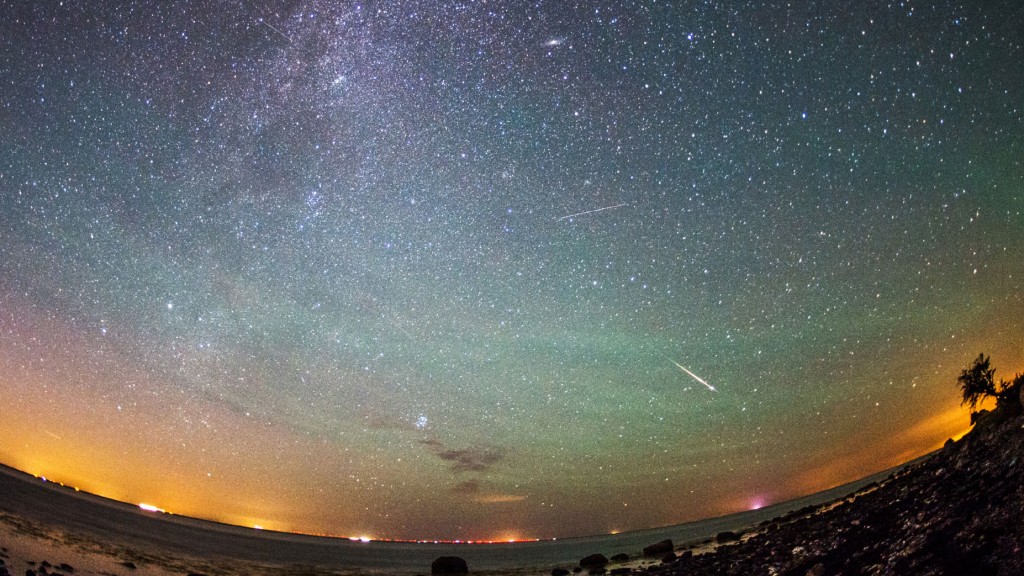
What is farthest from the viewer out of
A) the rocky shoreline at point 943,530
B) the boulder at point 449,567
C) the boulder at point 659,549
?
the boulder at point 449,567

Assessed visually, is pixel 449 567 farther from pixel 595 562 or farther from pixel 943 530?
pixel 943 530

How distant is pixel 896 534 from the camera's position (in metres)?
8.47

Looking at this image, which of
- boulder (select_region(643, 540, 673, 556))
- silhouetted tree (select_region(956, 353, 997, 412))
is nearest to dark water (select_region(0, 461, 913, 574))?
boulder (select_region(643, 540, 673, 556))

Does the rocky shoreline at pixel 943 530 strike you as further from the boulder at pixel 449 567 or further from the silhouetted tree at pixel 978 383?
the boulder at pixel 449 567

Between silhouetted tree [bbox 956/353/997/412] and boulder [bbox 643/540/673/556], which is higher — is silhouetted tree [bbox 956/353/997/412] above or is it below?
above

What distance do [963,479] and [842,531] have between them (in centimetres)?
318

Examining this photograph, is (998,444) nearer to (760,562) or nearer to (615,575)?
(760,562)

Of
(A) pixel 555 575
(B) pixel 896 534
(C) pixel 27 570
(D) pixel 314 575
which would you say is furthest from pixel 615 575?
(D) pixel 314 575

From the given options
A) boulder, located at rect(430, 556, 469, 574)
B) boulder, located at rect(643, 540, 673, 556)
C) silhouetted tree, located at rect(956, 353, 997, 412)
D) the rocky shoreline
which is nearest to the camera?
the rocky shoreline

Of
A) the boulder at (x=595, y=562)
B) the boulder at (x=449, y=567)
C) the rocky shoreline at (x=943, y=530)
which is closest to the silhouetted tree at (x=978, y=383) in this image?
the rocky shoreline at (x=943, y=530)

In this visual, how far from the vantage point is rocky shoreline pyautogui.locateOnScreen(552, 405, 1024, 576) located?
572 cm

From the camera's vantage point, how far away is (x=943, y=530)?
6984mm

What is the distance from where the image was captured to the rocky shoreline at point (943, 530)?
572 centimetres

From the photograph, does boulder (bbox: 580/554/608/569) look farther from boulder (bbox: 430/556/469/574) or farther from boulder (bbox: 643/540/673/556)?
boulder (bbox: 430/556/469/574)
